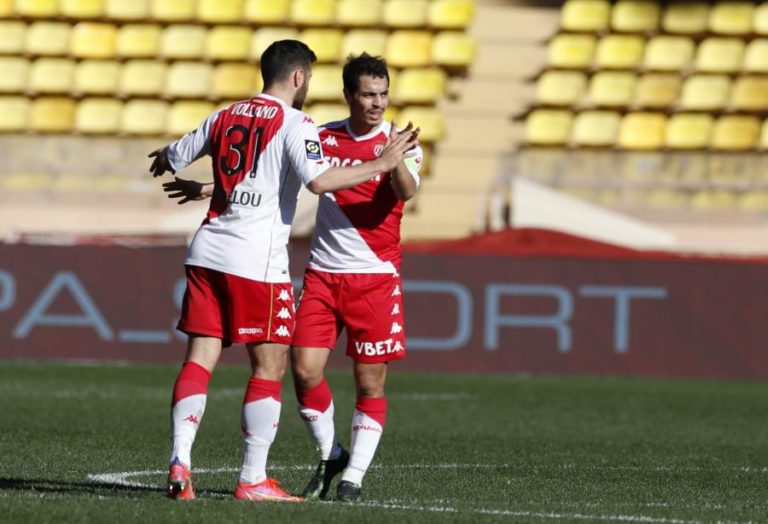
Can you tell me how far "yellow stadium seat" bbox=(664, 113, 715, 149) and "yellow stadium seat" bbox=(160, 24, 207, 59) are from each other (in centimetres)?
586

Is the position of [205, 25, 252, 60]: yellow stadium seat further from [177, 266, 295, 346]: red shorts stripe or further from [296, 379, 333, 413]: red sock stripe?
[177, 266, 295, 346]: red shorts stripe

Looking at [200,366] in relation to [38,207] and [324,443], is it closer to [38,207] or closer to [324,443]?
[324,443]

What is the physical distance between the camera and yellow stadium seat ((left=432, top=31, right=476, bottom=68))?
19062 millimetres

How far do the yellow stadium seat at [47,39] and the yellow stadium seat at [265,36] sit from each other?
238 centimetres

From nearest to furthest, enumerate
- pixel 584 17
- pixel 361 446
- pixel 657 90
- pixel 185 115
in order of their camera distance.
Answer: pixel 361 446 < pixel 185 115 < pixel 657 90 < pixel 584 17

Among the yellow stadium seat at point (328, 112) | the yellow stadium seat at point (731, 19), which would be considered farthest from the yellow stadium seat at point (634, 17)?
the yellow stadium seat at point (328, 112)

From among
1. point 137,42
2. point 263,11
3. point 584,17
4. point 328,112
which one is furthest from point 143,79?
point 584,17

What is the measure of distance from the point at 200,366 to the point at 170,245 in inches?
342

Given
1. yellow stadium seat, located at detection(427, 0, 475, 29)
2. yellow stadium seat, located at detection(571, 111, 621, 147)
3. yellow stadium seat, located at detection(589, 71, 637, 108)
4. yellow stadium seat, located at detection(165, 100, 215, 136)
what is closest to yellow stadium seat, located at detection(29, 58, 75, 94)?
yellow stadium seat, located at detection(165, 100, 215, 136)

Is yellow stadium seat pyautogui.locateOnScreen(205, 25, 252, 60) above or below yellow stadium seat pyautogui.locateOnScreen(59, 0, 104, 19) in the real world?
below

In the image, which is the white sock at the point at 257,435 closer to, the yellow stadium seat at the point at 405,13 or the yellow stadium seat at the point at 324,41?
the yellow stadium seat at the point at 324,41

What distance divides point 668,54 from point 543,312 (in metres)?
6.35

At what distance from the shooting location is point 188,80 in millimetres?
19500

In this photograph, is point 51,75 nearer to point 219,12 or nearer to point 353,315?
point 219,12
